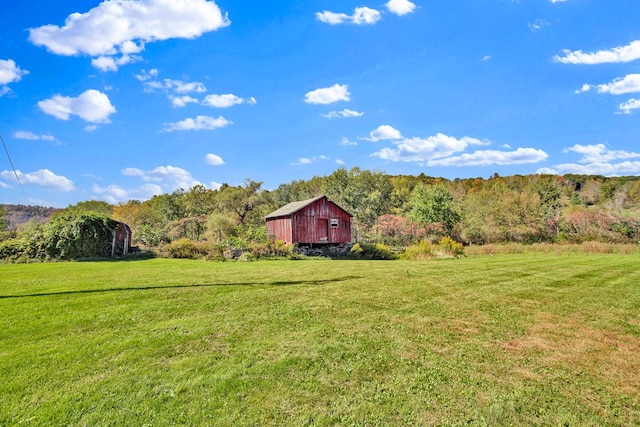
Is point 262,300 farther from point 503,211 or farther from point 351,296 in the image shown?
point 503,211

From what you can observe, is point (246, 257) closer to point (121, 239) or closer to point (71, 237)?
point (121, 239)

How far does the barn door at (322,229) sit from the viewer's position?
2794 cm

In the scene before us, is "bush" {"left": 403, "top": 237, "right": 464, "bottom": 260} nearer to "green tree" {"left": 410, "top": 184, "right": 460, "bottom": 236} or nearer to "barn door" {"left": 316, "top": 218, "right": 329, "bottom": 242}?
"barn door" {"left": 316, "top": 218, "right": 329, "bottom": 242}

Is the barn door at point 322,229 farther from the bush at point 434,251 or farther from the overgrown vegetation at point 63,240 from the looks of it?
the overgrown vegetation at point 63,240

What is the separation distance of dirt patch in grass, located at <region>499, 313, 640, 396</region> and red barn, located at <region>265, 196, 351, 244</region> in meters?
21.7

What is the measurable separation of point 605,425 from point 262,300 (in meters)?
5.87

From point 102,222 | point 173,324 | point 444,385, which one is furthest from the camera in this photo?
point 102,222

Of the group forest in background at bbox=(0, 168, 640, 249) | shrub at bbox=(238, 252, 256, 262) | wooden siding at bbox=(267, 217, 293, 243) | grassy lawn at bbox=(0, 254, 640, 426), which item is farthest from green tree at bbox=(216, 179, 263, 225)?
grassy lawn at bbox=(0, 254, 640, 426)

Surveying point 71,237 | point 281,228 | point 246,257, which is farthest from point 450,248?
point 71,237

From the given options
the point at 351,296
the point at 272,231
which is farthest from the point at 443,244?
the point at 351,296

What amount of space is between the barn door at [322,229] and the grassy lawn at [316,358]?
1970 centimetres

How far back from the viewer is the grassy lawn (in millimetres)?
3178

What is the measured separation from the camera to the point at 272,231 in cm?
2939

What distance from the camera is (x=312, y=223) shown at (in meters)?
27.6
